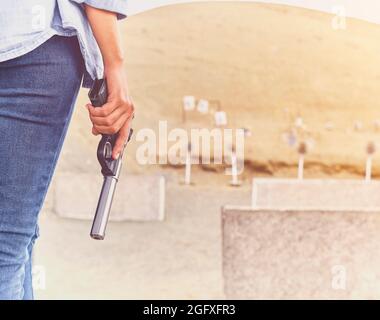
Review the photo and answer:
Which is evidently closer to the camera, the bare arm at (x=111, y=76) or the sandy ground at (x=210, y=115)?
the bare arm at (x=111, y=76)

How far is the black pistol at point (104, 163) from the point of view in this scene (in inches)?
40.3

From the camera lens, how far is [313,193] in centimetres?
169

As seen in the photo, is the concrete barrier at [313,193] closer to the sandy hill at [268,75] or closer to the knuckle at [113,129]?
the sandy hill at [268,75]

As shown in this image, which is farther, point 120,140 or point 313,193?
point 313,193

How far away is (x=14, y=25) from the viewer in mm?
910

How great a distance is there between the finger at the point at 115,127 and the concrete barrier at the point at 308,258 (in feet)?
2.16

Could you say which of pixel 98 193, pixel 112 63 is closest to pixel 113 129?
pixel 112 63

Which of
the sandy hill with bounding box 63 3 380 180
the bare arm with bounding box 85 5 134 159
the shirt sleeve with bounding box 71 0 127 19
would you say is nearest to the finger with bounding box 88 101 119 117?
the bare arm with bounding box 85 5 134 159

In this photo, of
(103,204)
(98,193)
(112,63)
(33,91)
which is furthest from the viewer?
(98,193)

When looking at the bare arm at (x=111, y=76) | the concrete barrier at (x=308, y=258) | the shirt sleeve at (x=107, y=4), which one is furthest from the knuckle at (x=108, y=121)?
the concrete barrier at (x=308, y=258)

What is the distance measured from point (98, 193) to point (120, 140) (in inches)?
22.7

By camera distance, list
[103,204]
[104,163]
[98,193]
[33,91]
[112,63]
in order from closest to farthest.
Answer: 1. [33,91]
2. [112,63]
3. [104,163]
4. [103,204]
5. [98,193]

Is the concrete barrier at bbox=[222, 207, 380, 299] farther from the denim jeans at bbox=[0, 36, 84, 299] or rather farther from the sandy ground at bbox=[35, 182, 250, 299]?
the denim jeans at bbox=[0, 36, 84, 299]

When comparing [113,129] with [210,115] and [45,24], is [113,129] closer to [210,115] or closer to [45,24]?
[45,24]
